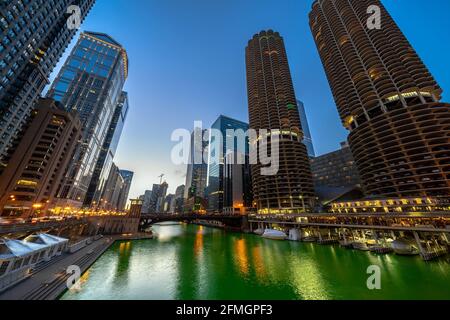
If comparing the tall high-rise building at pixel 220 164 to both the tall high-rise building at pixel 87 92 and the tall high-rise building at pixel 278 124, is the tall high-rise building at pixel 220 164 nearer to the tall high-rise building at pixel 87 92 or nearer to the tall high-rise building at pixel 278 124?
the tall high-rise building at pixel 278 124

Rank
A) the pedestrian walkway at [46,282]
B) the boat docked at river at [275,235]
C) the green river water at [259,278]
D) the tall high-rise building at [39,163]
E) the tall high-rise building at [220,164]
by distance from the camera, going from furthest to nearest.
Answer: the tall high-rise building at [220,164] < the tall high-rise building at [39,163] < the boat docked at river at [275,235] < the green river water at [259,278] < the pedestrian walkway at [46,282]

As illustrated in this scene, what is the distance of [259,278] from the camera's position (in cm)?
→ 2402

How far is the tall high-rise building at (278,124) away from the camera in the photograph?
295 ft

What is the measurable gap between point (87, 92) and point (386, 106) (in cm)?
15674

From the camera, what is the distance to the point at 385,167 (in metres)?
64.1

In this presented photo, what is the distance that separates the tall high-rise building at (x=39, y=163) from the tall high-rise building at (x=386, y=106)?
4972 inches

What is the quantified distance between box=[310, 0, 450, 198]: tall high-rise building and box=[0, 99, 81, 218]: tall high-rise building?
12629cm

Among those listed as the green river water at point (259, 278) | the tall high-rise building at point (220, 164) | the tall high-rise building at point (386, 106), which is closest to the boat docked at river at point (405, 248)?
the green river water at point (259, 278)

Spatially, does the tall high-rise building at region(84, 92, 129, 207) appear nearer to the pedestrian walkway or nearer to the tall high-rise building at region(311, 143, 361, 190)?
the pedestrian walkway

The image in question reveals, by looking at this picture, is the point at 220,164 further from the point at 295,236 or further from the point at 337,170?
the point at 295,236

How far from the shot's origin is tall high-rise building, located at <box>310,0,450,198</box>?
57844 mm

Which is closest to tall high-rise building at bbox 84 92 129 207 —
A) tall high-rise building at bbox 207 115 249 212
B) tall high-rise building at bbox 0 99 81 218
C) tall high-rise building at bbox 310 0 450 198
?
tall high-rise building at bbox 0 99 81 218
